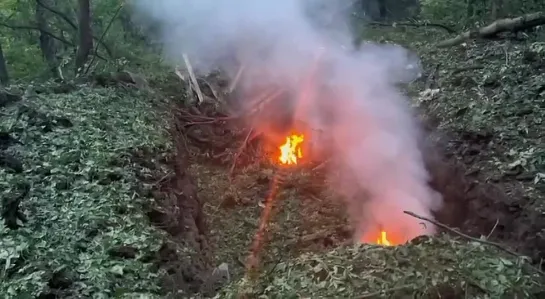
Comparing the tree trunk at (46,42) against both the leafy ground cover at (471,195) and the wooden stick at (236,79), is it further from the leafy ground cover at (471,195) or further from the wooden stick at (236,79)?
the leafy ground cover at (471,195)

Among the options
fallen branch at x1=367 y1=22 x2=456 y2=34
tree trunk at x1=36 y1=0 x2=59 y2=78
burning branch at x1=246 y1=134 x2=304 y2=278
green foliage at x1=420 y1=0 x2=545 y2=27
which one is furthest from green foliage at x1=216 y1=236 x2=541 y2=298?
tree trunk at x1=36 y1=0 x2=59 y2=78

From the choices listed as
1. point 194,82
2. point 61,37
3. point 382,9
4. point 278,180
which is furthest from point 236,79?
point 382,9

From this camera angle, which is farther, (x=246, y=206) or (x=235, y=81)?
(x=235, y=81)

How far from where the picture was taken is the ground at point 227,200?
13.4 feet

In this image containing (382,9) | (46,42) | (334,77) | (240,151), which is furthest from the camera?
(382,9)

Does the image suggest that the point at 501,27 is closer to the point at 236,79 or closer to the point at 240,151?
the point at 236,79

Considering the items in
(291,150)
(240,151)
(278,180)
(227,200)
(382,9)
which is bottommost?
(227,200)

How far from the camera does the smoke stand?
321 inches

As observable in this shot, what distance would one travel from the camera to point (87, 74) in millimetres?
10789

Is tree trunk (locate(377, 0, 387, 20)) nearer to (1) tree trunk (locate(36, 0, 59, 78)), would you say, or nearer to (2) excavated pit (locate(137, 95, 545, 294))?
(1) tree trunk (locate(36, 0, 59, 78))

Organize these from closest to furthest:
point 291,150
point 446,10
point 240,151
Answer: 1. point 240,151
2. point 291,150
3. point 446,10

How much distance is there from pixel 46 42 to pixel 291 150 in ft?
31.6

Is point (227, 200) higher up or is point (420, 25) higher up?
point (420, 25)

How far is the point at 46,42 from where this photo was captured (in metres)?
15.8
